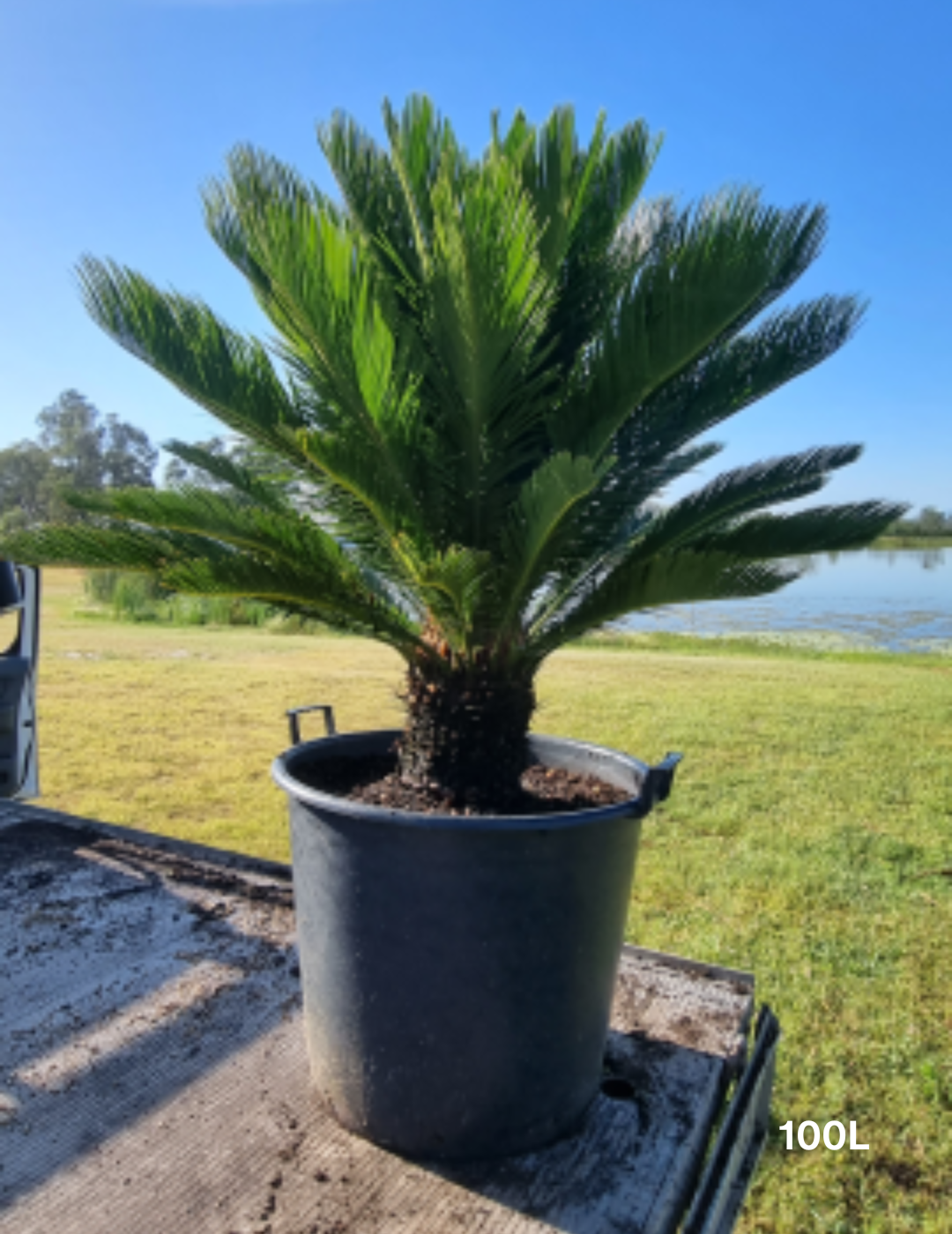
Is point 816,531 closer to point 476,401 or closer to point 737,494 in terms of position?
point 737,494

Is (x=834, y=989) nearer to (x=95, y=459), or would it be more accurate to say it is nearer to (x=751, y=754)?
(x=751, y=754)

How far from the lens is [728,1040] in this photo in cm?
186

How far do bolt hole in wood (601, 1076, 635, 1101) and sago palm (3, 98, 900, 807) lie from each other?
646mm

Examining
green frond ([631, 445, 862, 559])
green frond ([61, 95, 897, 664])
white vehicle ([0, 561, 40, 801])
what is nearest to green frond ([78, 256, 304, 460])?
green frond ([61, 95, 897, 664])

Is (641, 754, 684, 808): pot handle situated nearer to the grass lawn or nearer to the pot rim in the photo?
the pot rim

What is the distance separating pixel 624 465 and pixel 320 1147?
→ 1.42 m

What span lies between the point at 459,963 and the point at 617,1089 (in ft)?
1.81

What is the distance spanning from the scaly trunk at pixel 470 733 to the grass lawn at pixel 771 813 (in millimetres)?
Answer: 359

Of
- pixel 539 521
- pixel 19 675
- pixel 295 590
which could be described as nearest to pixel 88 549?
pixel 295 590

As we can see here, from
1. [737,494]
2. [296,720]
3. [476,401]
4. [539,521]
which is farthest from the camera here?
[296,720]

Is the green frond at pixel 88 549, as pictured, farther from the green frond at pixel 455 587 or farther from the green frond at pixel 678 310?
the green frond at pixel 678 310

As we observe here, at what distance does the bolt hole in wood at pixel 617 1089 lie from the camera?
5.53 ft

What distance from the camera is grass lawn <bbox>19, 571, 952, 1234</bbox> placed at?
7.30ft

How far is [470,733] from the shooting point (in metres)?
1.66
